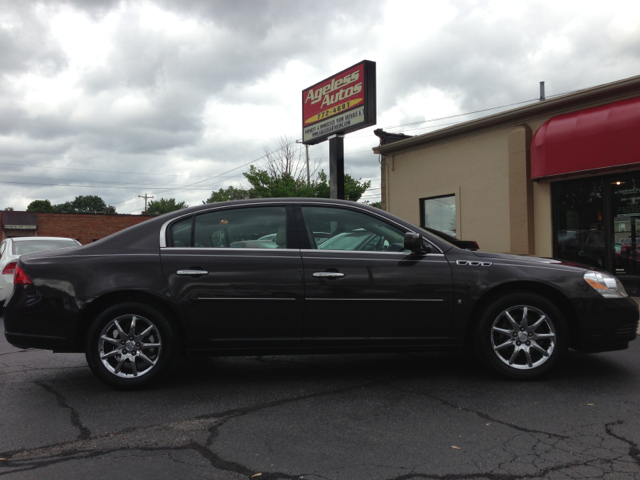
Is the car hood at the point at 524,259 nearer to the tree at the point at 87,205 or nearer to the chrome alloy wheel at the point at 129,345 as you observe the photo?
the chrome alloy wheel at the point at 129,345

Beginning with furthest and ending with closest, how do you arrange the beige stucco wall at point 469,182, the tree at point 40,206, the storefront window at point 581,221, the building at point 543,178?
the tree at point 40,206, the beige stucco wall at point 469,182, the storefront window at point 581,221, the building at point 543,178

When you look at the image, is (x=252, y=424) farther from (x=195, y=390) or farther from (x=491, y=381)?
(x=491, y=381)

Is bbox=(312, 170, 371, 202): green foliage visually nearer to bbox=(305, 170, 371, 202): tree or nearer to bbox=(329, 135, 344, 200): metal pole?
bbox=(305, 170, 371, 202): tree

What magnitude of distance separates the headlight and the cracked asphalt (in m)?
0.74

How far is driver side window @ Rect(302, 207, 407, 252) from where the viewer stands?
471cm

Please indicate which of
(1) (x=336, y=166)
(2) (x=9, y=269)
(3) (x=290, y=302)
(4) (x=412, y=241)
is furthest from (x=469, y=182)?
(3) (x=290, y=302)

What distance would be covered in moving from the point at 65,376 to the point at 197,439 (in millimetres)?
2358

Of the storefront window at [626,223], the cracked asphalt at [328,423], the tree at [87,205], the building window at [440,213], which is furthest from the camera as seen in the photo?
the tree at [87,205]

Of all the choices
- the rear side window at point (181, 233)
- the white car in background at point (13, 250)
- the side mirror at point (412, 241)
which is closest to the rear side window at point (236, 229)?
the rear side window at point (181, 233)

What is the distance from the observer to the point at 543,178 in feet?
40.4

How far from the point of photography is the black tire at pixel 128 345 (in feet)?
14.4

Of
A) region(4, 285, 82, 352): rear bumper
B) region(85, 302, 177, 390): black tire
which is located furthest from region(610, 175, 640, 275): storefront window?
region(4, 285, 82, 352): rear bumper

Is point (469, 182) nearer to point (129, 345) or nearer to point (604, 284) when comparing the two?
point (604, 284)

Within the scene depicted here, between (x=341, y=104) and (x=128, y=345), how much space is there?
38.3ft
